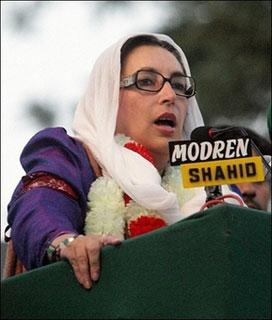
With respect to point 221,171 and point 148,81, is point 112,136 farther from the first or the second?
point 221,171

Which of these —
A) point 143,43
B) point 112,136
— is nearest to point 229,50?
point 143,43

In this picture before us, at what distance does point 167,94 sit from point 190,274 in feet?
3.99

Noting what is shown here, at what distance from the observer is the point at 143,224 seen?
4.70 m

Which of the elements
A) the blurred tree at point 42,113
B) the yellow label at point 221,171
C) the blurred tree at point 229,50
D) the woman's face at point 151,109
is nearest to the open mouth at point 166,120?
the woman's face at point 151,109

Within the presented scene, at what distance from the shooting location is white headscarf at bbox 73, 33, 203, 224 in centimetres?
472

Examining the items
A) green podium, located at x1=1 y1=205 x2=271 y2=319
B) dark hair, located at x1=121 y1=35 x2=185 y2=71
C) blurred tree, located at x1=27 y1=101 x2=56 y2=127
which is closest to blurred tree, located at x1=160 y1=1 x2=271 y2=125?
blurred tree, located at x1=27 y1=101 x2=56 y2=127

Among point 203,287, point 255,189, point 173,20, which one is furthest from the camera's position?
point 173,20

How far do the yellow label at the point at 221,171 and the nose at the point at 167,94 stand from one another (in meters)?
0.81

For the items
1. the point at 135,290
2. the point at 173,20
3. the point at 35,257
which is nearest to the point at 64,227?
the point at 35,257

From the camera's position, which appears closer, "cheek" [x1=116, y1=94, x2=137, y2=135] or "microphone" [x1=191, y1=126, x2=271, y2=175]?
"microphone" [x1=191, y1=126, x2=271, y2=175]

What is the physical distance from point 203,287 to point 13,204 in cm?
98

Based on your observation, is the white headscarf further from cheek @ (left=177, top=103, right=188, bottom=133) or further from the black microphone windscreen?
the black microphone windscreen

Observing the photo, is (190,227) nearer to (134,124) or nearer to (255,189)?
(134,124)

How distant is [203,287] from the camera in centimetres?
386
